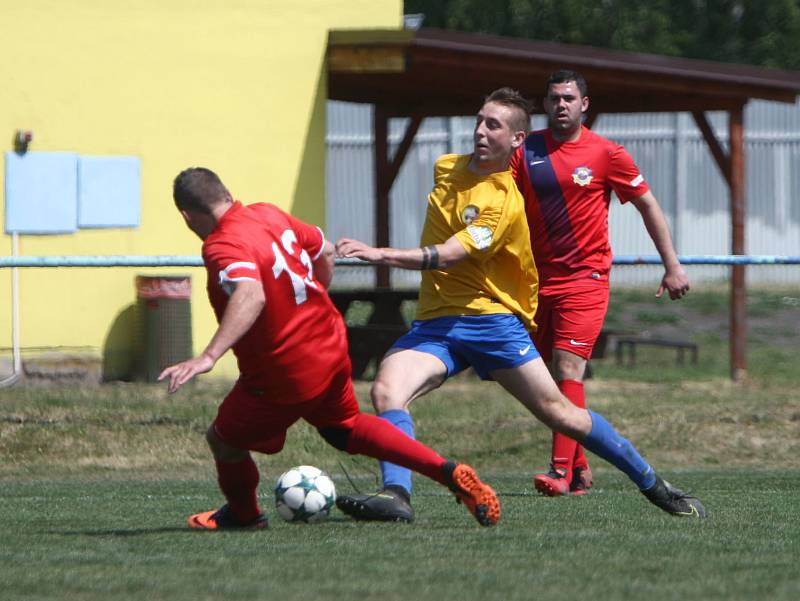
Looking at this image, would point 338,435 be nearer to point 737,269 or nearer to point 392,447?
point 392,447

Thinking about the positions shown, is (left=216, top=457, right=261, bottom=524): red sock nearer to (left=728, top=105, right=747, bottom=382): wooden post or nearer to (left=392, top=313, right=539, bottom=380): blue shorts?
(left=392, top=313, right=539, bottom=380): blue shorts

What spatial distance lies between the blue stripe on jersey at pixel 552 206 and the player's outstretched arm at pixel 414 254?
5.34 ft

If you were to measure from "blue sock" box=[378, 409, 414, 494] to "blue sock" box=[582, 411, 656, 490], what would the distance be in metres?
0.81

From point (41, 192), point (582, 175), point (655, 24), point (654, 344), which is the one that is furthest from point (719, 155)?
point (655, 24)

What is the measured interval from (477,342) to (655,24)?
30303 mm

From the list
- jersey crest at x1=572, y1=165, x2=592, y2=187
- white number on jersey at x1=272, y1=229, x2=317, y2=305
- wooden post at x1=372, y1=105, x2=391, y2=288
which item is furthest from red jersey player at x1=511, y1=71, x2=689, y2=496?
wooden post at x1=372, y1=105, x2=391, y2=288

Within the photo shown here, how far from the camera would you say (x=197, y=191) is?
6.28 meters

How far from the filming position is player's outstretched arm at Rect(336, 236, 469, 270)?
665cm

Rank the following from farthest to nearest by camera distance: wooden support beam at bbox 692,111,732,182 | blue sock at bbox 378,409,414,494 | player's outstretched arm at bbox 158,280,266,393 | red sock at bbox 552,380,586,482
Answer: wooden support beam at bbox 692,111,732,182, red sock at bbox 552,380,586,482, blue sock at bbox 378,409,414,494, player's outstretched arm at bbox 158,280,266,393

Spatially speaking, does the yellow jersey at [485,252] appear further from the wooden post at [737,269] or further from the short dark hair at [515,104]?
the wooden post at [737,269]

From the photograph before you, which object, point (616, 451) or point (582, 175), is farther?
point (582, 175)

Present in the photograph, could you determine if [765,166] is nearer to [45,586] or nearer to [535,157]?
[535,157]

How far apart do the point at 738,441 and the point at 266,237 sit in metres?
6.95

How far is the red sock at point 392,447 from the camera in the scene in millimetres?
6605
